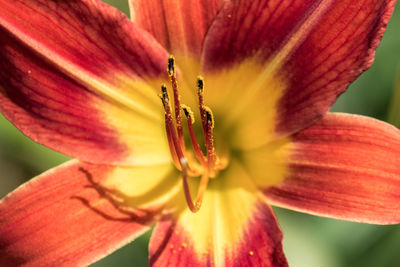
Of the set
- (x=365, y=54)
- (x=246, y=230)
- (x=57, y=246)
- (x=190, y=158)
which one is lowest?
(x=246, y=230)

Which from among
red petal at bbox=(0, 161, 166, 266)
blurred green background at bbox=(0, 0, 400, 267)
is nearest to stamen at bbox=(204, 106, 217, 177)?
red petal at bbox=(0, 161, 166, 266)

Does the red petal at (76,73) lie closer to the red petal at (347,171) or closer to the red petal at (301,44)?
the red petal at (301,44)

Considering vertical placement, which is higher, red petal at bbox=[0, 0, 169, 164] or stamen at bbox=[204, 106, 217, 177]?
red petal at bbox=[0, 0, 169, 164]

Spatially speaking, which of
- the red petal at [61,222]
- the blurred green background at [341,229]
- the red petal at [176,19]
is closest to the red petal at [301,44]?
the red petal at [176,19]

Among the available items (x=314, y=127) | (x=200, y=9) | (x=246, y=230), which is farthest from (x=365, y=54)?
(x=246, y=230)

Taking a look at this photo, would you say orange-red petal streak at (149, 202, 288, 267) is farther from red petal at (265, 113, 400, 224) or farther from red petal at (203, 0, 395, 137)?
red petal at (203, 0, 395, 137)

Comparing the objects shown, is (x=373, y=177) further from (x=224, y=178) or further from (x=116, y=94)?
(x=116, y=94)
